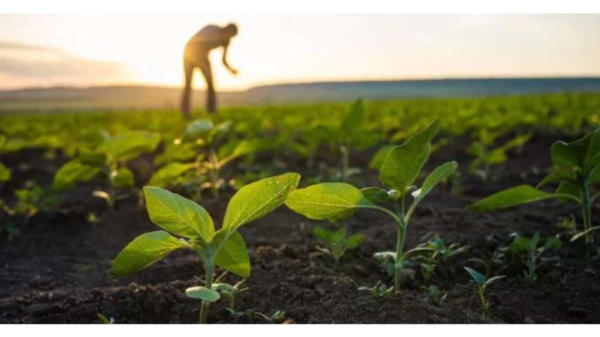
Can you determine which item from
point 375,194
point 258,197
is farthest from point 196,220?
point 375,194

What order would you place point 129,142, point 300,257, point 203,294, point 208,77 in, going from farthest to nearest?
point 208,77 → point 129,142 → point 300,257 → point 203,294

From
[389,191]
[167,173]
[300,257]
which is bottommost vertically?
[300,257]

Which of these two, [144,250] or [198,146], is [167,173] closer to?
[198,146]

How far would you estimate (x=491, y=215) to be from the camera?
2.94 meters

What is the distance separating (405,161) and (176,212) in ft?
1.93

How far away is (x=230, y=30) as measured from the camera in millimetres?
2967

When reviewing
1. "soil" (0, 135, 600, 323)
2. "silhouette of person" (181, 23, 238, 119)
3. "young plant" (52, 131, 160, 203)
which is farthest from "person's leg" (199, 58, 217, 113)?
"soil" (0, 135, 600, 323)

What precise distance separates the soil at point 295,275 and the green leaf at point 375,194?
0.26 m

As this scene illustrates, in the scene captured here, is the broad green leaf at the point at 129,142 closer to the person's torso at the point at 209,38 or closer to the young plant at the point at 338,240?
the person's torso at the point at 209,38

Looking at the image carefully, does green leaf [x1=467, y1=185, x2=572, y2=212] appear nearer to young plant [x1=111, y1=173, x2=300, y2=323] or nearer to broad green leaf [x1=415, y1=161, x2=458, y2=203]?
broad green leaf [x1=415, y1=161, x2=458, y2=203]

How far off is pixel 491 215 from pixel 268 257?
1.12 meters

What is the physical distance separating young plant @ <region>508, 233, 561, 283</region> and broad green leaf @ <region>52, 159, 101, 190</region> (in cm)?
199

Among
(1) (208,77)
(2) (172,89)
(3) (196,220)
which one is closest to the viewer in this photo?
(3) (196,220)

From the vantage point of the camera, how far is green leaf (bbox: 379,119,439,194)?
1679mm
